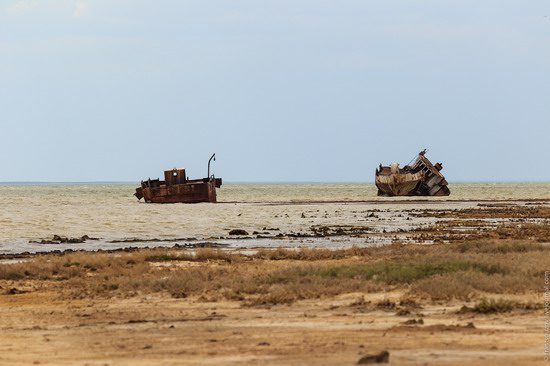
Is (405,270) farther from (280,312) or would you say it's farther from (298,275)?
(280,312)

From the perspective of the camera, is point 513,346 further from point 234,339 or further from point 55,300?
point 55,300

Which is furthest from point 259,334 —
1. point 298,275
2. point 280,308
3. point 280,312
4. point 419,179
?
point 419,179

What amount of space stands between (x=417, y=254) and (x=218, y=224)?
25.1 m

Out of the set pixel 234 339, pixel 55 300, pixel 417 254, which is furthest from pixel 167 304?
pixel 417 254

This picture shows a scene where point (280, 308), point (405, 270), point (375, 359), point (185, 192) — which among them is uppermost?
point (185, 192)

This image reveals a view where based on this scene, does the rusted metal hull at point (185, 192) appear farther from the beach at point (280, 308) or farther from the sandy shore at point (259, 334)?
the sandy shore at point (259, 334)

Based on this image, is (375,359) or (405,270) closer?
(375,359)

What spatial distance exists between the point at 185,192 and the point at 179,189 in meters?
0.73

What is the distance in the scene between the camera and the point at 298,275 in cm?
1817

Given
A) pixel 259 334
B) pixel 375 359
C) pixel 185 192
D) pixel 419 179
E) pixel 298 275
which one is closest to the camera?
pixel 375 359

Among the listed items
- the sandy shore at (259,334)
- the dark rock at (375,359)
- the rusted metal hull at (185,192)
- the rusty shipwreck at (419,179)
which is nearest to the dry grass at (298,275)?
the sandy shore at (259,334)

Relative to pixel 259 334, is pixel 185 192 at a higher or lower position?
higher

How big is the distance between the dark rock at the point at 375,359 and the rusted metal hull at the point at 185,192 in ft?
230

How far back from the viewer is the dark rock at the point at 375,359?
32.6 ft
